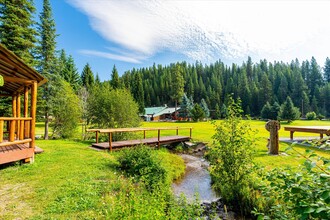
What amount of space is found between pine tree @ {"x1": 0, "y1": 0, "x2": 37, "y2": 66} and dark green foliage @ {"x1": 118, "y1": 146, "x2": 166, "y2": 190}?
42.7ft

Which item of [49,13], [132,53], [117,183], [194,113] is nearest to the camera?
[117,183]

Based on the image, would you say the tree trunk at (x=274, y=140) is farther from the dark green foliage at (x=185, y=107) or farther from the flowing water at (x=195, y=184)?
the dark green foliage at (x=185, y=107)

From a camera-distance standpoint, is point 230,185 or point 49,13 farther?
point 49,13

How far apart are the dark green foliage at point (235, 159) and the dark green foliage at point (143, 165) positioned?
192cm

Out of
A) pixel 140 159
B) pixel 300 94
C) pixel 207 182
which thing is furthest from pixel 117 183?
pixel 300 94

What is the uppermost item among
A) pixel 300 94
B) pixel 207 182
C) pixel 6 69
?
pixel 300 94

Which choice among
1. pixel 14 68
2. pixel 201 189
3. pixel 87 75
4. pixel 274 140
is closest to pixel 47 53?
pixel 14 68

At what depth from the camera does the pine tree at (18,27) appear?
47.1 ft

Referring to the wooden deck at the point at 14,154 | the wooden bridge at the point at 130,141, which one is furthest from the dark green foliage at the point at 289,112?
the wooden deck at the point at 14,154

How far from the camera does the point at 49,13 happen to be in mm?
18297

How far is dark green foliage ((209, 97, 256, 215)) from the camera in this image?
5309mm

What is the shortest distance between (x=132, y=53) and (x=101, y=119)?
16429mm

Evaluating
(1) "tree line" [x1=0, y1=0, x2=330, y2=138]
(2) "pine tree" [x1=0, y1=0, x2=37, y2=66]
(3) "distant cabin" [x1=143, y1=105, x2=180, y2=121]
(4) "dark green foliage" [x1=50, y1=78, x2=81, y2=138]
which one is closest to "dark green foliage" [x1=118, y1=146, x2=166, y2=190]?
(1) "tree line" [x1=0, y1=0, x2=330, y2=138]

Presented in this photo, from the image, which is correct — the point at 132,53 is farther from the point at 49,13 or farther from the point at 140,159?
the point at 140,159
